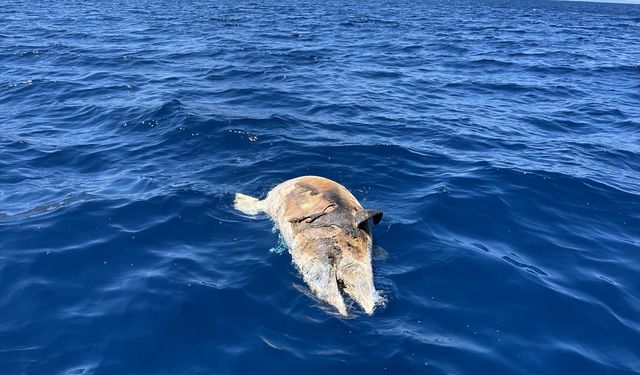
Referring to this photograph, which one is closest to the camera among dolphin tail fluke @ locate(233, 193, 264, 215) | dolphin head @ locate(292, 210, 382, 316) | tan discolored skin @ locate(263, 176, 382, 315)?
dolphin head @ locate(292, 210, 382, 316)

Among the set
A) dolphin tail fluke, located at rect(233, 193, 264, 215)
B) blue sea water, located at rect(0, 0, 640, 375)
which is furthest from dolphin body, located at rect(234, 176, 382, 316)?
blue sea water, located at rect(0, 0, 640, 375)

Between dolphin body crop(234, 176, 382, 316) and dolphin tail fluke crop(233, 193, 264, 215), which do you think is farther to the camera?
dolphin tail fluke crop(233, 193, 264, 215)

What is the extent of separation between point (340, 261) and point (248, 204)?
3.34 meters

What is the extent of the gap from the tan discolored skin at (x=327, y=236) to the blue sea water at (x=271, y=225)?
0.99ft

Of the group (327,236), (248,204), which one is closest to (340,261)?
(327,236)

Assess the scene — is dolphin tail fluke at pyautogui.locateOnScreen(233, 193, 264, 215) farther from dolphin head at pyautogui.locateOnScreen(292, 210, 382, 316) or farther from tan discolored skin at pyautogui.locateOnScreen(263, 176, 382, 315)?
dolphin head at pyautogui.locateOnScreen(292, 210, 382, 316)

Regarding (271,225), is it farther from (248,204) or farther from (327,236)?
(327,236)

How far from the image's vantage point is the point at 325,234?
8367mm

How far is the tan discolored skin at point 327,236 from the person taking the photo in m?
7.43

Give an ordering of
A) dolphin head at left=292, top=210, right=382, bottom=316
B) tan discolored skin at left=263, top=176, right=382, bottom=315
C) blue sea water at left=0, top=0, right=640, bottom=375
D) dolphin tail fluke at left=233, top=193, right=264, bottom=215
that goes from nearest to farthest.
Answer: blue sea water at left=0, top=0, right=640, bottom=375 < dolphin head at left=292, top=210, right=382, bottom=316 < tan discolored skin at left=263, top=176, right=382, bottom=315 < dolphin tail fluke at left=233, top=193, right=264, bottom=215

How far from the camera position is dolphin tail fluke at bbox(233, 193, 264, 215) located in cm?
1024

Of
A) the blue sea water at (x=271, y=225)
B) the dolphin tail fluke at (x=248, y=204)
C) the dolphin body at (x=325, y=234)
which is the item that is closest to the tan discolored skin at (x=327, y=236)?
the dolphin body at (x=325, y=234)

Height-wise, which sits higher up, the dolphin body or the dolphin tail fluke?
the dolphin body

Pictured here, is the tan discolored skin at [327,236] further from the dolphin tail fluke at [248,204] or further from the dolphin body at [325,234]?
the dolphin tail fluke at [248,204]
